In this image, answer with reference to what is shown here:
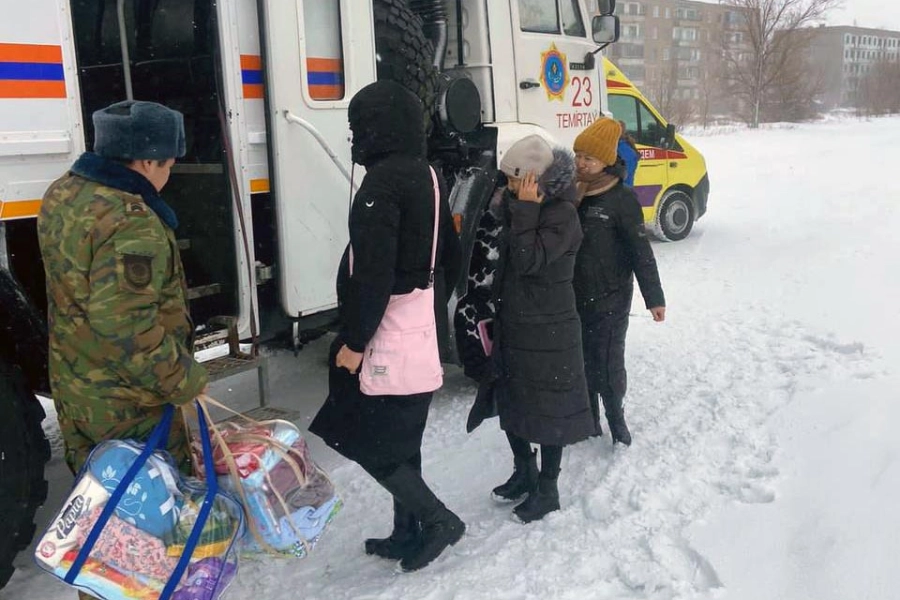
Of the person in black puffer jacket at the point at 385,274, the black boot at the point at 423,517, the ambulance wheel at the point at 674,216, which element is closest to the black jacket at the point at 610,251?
the person in black puffer jacket at the point at 385,274

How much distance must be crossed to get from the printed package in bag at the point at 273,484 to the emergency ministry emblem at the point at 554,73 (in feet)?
10.8

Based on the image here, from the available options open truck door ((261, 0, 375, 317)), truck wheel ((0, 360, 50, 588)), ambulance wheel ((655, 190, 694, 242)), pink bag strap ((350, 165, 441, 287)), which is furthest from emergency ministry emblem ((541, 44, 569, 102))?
ambulance wheel ((655, 190, 694, 242))

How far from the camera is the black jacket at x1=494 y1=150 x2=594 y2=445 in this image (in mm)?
3145

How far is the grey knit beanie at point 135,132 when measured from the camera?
2.31m

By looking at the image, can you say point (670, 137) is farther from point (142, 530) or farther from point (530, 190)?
point (142, 530)

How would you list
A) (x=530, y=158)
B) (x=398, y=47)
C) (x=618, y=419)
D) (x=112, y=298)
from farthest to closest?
(x=398, y=47)
(x=618, y=419)
(x=530, y=158)
(x=112, y=298)

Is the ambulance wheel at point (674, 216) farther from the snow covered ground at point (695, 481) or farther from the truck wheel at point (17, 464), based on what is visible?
the truck wheel at point (17, 464)

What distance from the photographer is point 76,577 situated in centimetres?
220

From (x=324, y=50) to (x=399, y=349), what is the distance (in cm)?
170

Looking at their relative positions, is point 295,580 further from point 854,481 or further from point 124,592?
point 854,481

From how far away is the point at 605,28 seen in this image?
5.33 m

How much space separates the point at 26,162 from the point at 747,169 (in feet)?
54.2

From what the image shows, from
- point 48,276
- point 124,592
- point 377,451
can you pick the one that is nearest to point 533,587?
point 377,451

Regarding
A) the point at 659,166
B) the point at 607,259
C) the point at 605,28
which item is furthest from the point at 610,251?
the point at 659,166
